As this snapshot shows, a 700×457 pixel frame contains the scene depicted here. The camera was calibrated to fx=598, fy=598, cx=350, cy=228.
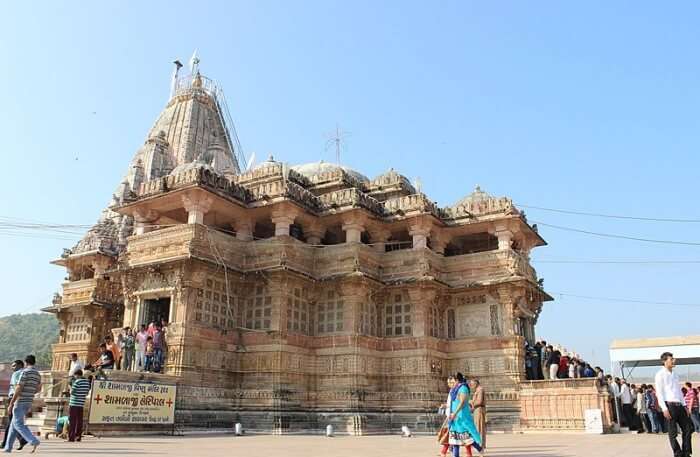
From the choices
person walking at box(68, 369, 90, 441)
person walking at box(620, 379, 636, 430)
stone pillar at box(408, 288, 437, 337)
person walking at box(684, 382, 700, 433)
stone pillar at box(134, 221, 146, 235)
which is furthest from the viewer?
stone pillar at box(134, 221, 146, 235)

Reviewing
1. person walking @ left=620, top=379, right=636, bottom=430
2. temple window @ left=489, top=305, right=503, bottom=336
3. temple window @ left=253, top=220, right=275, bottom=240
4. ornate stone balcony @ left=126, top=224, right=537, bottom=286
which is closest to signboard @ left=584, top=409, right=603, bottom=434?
person walking @ left=620, top=379, right=636, bottom=430

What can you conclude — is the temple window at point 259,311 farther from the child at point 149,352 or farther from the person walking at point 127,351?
the person walking at point 127,351

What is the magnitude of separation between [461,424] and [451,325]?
1682 centimetres

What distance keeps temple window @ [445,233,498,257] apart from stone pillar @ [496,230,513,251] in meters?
2.44

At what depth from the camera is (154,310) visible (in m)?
24.6

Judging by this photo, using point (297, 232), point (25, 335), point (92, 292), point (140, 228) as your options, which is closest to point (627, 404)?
point (297, 232)

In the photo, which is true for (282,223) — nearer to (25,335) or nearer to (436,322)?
(436,322)

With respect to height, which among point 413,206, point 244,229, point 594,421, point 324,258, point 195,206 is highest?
point 413,206

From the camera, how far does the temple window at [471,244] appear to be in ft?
96.2

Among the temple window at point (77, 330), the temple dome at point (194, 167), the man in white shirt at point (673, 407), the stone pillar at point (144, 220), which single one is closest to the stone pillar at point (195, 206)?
the temple dome at point (194, 167)

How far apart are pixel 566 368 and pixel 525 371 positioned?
165 cm

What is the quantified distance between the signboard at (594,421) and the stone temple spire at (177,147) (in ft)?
85.7

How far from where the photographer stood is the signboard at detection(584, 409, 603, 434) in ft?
65.5

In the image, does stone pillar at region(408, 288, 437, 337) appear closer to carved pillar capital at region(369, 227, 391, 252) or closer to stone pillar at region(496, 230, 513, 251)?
carved pillar capital at region(369, 227, 391, 252)
